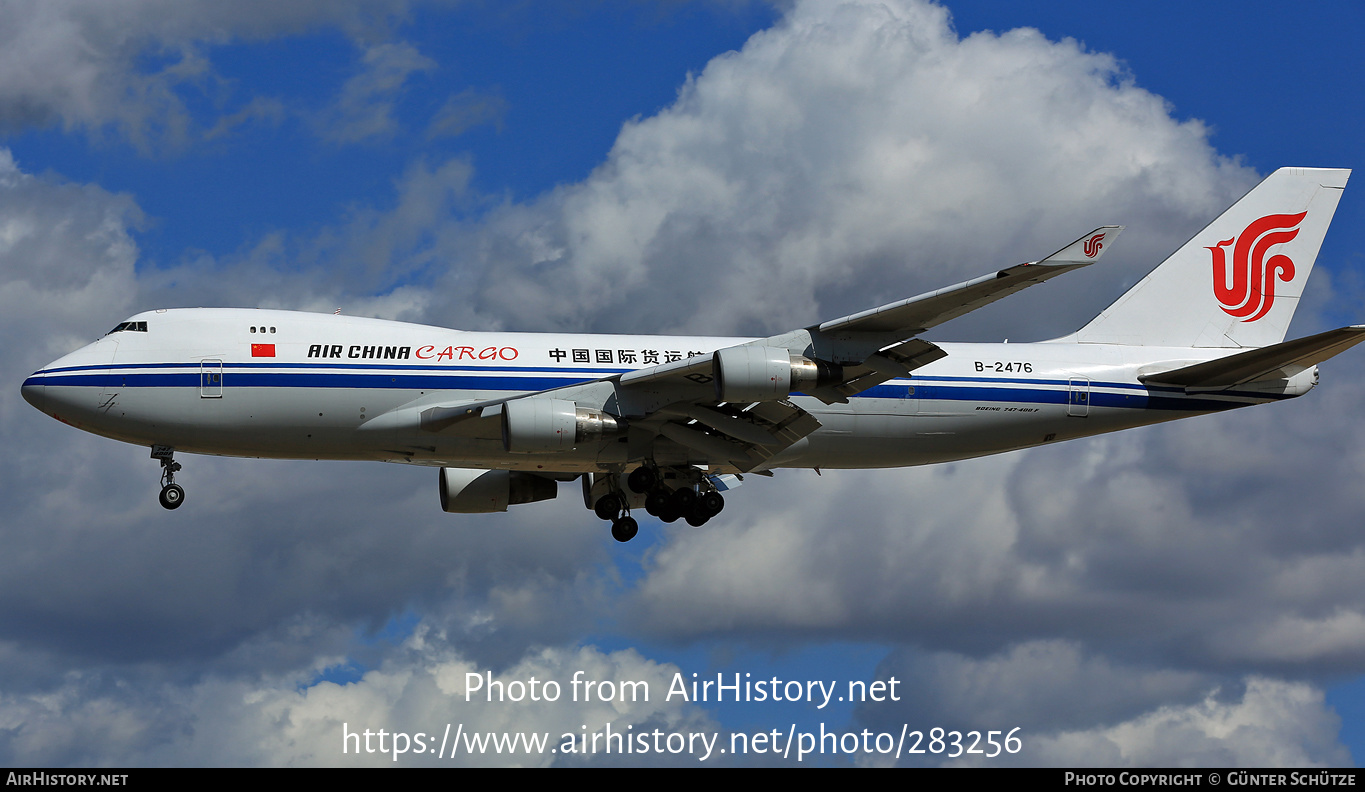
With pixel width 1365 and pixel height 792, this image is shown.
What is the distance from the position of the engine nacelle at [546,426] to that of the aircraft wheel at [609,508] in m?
5.37

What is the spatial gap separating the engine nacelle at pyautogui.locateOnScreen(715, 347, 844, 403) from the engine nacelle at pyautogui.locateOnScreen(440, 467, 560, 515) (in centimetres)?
1108

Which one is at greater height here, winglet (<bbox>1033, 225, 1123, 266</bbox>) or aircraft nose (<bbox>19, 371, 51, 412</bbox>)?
aircraft nose (<bbox>19, 371, 51, 412</bbox>)

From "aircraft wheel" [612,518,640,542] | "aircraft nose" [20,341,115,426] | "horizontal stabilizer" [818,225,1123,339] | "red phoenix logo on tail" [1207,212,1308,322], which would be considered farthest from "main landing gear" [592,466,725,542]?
"red phoenix logo on tail" [1207,212,1308,322]

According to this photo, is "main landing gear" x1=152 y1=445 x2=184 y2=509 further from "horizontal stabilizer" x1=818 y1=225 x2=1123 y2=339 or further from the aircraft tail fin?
the aircraft tail fin

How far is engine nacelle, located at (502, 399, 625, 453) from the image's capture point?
106ft

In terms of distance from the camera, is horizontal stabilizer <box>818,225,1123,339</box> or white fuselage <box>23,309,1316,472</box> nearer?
horizontal stabilizer <box>818,225,1123,339</box>

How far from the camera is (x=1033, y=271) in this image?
91.6ft

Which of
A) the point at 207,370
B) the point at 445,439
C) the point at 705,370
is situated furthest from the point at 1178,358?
the point at 207,370

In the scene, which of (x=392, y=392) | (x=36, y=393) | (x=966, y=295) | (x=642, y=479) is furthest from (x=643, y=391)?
(x=36, y=393)

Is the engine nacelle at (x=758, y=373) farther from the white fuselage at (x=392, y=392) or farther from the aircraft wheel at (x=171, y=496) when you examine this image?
the aircraft wheel at (x=171, y=496)

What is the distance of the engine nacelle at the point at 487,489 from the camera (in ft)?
134

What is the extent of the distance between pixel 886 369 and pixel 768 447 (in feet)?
14.9

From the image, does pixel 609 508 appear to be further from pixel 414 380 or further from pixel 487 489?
pixel 414 380
